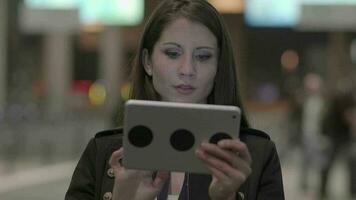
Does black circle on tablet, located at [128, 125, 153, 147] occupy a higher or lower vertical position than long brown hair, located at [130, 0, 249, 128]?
lower

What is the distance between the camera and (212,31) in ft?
7.36

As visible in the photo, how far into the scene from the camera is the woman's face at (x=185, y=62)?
2.18 m

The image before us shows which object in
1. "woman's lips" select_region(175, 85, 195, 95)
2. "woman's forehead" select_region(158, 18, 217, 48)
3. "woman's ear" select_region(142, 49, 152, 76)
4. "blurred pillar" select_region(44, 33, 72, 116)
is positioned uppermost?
"woman's forehead" select_region(158, 18, 217, 48)

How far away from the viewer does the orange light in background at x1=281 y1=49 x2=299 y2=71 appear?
21.3 m

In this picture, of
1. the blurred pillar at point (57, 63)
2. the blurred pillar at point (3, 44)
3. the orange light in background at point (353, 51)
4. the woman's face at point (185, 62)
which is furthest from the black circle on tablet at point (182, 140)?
the orange light in background at point (353, 51)

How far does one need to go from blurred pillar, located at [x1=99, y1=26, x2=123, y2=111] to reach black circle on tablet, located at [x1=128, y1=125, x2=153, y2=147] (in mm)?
17813

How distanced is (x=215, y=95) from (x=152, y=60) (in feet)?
0.59

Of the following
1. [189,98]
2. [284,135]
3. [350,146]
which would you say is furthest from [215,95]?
[284,135]

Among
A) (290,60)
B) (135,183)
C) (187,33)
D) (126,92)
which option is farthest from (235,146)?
(290,60)

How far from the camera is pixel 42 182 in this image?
13445 mm

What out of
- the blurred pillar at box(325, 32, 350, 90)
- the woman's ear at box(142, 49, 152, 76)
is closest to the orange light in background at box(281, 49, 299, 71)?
the blurred pillar at box(325, 32, 350, 90)

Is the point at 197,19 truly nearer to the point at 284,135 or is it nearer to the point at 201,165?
the point at 201,165

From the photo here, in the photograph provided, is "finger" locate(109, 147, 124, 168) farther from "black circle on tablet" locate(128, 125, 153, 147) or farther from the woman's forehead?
the woman's forehead

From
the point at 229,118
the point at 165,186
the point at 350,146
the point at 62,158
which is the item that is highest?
the point at 229,118
